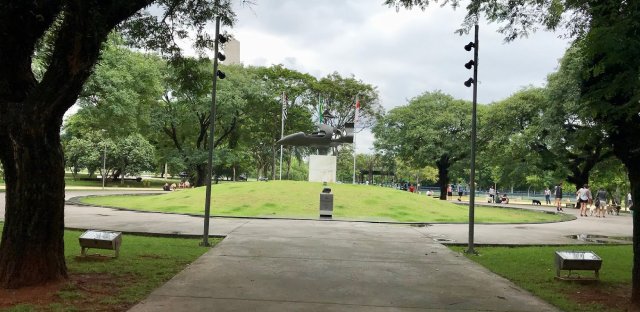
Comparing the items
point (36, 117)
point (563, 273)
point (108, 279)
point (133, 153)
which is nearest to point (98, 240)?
point (108, 279)

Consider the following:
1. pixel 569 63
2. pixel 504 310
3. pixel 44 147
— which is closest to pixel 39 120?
pixel 44 147

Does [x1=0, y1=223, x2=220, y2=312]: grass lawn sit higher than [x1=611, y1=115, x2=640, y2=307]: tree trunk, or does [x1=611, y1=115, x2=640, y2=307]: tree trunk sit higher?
[x1=611, y1=115, x2=640, y2=307]: tree trunk

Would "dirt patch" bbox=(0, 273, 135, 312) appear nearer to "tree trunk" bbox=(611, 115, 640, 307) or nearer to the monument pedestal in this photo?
"tree trunk" bbox=(611, 115, 640, 307)

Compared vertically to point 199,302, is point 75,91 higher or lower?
higher

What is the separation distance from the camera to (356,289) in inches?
288

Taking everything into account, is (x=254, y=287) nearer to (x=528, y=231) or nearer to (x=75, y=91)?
(x=75, y=91)

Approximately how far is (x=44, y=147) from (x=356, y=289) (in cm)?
481

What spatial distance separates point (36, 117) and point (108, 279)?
2664 mm

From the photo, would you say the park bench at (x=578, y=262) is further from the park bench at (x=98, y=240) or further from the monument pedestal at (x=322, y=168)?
the monument pedestal at (x=322, y=168)

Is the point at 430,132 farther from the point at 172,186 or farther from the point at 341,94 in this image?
the point at 172,186

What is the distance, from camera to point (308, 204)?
2341 cm

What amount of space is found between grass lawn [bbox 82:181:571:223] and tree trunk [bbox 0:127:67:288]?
13234 mm

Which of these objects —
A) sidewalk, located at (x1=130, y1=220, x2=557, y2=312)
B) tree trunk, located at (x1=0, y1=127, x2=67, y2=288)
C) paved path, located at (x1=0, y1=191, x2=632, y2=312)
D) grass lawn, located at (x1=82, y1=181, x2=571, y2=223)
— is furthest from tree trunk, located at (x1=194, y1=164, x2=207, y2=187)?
tree trunk, located at (x1=0, y1=127, x2=67, y2=288)

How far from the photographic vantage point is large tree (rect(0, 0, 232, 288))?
6.29 meters
